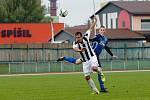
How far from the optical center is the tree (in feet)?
326

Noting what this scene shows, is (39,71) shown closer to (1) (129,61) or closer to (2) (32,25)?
(1) (129,61)

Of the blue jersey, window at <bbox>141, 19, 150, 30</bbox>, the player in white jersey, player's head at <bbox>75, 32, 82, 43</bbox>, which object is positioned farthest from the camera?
window at <bbox>141, 19, 150, 30</bbox>

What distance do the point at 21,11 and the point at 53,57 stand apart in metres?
41.2

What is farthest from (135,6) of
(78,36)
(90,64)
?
(78,36)

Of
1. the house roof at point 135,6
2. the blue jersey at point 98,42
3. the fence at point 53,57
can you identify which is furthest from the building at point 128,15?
the blue jersey at point 98,42

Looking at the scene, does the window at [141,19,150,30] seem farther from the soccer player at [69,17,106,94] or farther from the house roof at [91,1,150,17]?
the soccer player at [69,17,106,94]

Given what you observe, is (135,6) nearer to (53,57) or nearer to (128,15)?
(128,15)

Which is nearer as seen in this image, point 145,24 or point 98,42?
point 98,42

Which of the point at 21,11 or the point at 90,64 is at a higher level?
the point at 21,11

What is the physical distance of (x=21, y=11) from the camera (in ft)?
326

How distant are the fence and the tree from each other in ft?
128

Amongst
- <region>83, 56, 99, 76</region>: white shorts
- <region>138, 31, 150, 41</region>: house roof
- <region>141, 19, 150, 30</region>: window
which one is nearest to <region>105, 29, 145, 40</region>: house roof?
<region>138, 31, 150, 41</region>: house roof

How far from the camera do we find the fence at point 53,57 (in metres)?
52.5

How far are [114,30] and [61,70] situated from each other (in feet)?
84.4
